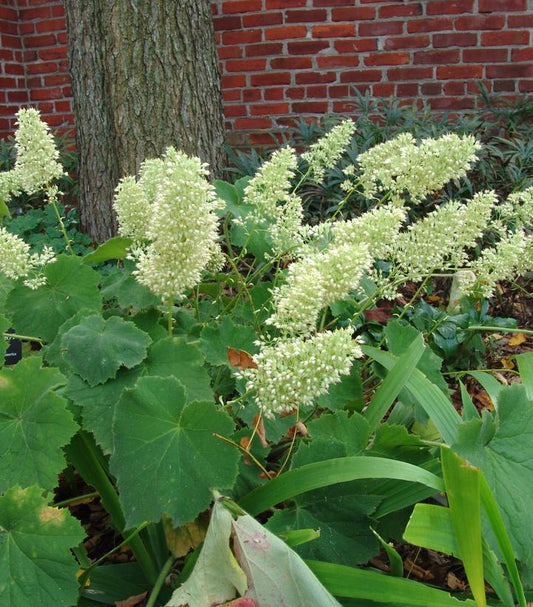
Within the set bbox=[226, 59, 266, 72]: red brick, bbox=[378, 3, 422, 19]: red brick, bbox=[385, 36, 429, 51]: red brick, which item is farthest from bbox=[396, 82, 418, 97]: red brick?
bbox=[226, 59, 266, 72]: red brick

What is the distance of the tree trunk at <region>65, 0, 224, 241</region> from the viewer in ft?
10.1

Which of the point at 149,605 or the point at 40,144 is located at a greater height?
the point at 40,144

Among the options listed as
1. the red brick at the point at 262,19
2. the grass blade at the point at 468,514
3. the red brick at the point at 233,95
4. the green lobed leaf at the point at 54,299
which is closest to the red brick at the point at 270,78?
the red brick at the point at 233,95

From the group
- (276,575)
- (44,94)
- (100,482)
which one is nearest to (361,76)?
(44,94)

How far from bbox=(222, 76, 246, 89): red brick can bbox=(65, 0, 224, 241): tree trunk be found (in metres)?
1.77

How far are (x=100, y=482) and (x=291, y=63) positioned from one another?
14.1 feet

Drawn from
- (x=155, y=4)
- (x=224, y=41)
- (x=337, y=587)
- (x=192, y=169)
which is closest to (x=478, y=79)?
(x=224, y=41)

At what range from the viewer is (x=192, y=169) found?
1.25 metres

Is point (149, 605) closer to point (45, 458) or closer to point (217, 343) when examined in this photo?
point (45, 458)

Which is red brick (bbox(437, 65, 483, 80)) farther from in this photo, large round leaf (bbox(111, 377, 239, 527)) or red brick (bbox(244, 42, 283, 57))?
large round leaf (bbox(111, 377, 239, 527))

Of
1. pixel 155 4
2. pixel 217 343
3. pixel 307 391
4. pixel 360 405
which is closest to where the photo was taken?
pixel 307 391

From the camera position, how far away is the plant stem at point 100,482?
1.39 meters

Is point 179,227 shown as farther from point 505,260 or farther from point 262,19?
point 262,19

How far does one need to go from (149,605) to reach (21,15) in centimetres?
563
